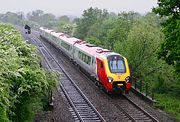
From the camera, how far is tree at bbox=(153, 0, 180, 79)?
20906 mm

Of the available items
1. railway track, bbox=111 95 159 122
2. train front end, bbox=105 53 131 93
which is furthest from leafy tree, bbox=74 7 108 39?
railway track, bbox=111 95 159 122

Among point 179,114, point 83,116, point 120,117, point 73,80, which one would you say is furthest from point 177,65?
point 73,80

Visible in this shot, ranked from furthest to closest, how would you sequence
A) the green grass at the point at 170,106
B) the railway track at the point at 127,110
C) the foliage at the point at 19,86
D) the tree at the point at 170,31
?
the green grass at the point at 170,106
the tree at the point at 170,31
the railway track at the point at 127,110
the foliage at the point at 19,86

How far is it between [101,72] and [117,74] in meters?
1.38

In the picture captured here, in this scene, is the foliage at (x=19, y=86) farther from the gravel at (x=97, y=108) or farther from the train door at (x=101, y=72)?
the train door at (x=101, y=72)

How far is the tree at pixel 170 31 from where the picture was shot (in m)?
20.9

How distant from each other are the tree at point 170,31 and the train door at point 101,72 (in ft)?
13.3

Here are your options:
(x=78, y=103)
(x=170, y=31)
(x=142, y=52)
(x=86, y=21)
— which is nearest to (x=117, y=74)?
(x=78, y=103)

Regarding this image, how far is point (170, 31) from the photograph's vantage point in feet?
70.5

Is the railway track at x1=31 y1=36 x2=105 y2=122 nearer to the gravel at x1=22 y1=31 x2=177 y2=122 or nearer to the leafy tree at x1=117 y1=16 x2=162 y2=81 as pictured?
the gravel at x1=22 y1=31 x2=177 y2=122

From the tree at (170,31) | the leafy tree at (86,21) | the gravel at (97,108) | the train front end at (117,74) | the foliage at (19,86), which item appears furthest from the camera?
the leafy tree at (86,21)

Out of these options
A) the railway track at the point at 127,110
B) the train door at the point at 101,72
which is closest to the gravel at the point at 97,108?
the railway track at the point at 127,110

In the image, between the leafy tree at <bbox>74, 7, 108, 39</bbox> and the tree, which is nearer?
the tree

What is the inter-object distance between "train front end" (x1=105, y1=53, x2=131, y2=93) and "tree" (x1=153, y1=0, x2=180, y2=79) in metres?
3.06
